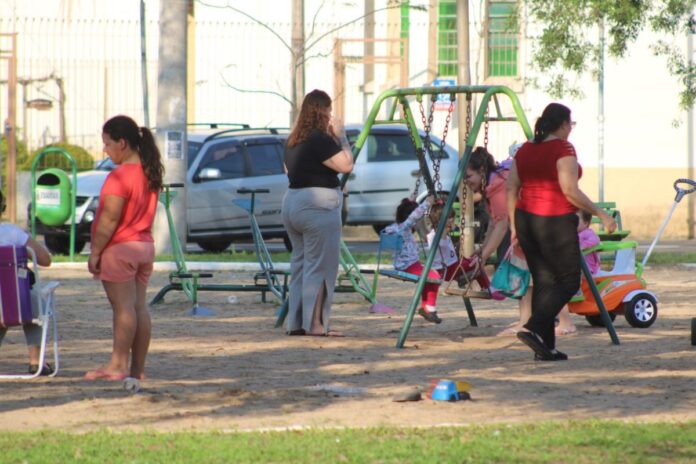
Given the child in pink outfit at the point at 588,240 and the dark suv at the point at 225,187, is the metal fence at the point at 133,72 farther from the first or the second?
the child in pink outfit at the point at 588,240

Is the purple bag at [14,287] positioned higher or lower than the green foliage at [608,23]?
lower

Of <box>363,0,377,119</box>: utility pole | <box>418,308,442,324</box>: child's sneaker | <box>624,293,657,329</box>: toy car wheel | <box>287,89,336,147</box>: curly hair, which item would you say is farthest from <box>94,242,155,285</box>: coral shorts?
<box>363,0,377,119</box>: utility pole

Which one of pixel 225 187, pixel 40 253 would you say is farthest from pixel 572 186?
pixel 225 187

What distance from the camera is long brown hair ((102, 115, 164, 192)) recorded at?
26.5 feet

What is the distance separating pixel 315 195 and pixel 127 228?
2.40 meters

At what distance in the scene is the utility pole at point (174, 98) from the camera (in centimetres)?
1873

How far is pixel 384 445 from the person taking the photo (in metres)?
6.23

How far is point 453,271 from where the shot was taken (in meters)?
11.2

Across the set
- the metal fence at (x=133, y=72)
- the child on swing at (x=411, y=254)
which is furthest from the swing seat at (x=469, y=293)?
the metal fence at (x=133, y=72)

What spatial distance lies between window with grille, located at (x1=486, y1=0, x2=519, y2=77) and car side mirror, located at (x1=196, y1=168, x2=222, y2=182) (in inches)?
318

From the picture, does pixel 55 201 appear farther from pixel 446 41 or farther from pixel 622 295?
pixel 446 41

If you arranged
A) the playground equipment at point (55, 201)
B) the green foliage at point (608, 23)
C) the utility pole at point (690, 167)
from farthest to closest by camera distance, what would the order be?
the utility pole at point (690, 167) → the playground equipment at point (55, 201) → the green foliage at point (608, 23)

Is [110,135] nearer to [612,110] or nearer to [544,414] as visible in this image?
[544,414]

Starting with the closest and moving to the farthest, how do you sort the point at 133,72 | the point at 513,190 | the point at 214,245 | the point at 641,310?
the point at 513,190 → the point at 641,310 → the point at 214,245 → the point at 133,72
